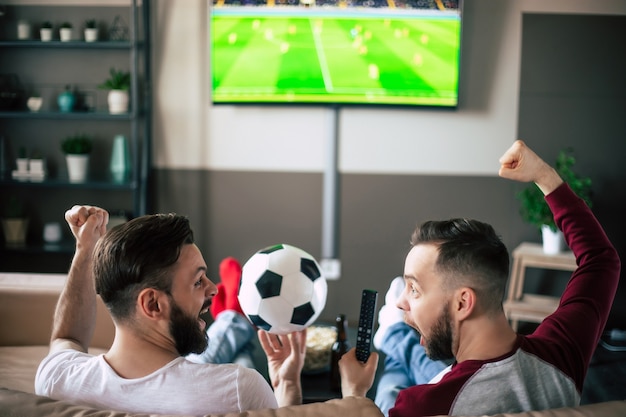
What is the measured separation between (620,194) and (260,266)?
2.76m

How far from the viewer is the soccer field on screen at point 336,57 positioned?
4000 mm

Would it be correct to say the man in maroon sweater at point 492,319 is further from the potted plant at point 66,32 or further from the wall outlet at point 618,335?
the potted plant at point 66,32

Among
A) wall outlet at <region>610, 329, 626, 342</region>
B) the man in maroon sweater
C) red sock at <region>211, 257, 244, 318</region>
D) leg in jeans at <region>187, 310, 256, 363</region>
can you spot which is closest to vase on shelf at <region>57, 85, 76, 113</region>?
red sock at <region>211, 257, 244, 318</region>

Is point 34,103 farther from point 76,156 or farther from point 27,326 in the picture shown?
Result: point 27,326

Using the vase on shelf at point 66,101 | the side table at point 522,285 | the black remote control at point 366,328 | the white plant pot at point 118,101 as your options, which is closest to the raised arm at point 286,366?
the black remote control at point 366,328

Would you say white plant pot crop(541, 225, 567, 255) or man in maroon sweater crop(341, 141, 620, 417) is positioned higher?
man in maroon sweater crop(341, 141, 620, 417)

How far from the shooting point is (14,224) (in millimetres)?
4246

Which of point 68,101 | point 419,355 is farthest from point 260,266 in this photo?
point 68,101

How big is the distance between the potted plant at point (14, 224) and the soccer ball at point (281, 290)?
8.50 feet

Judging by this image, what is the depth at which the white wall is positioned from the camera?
13.5 feet

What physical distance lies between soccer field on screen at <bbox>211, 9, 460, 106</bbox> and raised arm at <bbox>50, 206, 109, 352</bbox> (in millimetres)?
2503

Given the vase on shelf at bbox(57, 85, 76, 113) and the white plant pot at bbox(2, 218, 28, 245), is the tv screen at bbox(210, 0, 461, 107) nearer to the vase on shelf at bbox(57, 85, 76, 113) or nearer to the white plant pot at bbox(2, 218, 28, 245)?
the vase on shelf at bbox(57, 85, 76, 113)

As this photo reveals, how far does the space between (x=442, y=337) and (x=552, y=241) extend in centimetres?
264

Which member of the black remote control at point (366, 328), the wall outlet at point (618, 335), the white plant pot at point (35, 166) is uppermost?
the white plant pot at point (35, 166)
